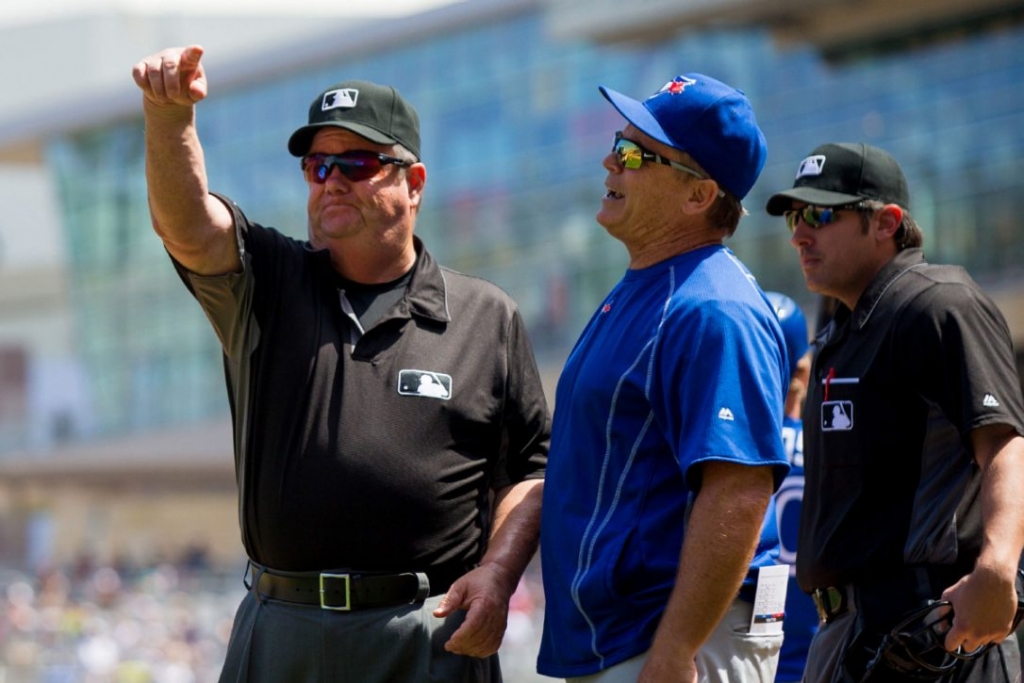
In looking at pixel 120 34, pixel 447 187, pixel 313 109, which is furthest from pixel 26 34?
pixel 313 109

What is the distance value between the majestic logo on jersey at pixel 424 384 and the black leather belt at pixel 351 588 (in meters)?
0.52

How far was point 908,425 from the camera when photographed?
4504 millimetres

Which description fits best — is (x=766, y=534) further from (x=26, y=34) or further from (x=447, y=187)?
(x=26, y=34)

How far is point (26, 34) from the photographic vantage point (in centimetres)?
7100

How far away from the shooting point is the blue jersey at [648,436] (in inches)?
147

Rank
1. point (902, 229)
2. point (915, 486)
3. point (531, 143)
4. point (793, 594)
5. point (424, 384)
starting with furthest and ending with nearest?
point (531, 143) → point (793, 594) → point (902, 229) → point (424, 384) → point (915, 486)

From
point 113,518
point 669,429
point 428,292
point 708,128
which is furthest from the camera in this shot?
point 113,518

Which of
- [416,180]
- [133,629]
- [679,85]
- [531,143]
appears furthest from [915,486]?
[531,143]

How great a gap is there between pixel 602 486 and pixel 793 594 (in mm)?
2356

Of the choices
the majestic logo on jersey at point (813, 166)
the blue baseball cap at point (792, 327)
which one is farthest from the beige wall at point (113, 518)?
the majestic logo on jersey at point (813, 166)

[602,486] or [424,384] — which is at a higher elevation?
[424,384]

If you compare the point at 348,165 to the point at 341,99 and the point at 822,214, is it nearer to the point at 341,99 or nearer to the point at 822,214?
the point at 341,99

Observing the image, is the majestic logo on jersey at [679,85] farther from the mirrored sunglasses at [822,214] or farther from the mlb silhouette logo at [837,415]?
the mlb silhouette logo at [837,415]

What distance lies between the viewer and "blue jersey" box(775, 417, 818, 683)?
590cm
